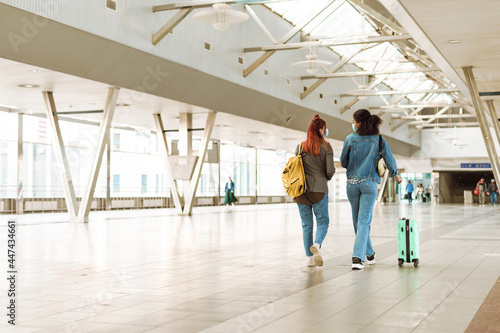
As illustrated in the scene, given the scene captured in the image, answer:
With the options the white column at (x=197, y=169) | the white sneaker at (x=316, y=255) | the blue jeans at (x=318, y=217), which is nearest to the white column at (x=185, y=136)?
the white column at (x=197, y=169)

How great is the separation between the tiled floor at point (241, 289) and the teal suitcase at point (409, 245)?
0.14m

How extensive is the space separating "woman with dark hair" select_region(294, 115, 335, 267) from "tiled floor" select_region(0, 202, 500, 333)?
20.1 inches

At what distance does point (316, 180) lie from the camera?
8.82 m

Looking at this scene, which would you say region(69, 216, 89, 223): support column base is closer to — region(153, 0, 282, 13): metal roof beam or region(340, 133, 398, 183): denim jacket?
region(153, 0, 282, 13): metal roof beam

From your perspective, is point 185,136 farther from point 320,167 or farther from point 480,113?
point 320,167

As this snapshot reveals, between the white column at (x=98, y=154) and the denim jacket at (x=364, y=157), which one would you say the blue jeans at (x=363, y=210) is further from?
the white column at (x=98, y=154)

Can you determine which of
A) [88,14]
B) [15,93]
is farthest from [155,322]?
[15,93]

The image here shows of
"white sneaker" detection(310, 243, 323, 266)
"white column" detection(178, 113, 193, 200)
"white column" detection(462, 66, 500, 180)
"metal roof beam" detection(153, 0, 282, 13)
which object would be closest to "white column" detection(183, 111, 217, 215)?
"white column" detection(178, 113, 193, 200)

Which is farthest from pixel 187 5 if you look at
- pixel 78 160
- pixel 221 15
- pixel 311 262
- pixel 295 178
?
pixel 78 160

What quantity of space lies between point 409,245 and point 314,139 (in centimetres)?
207

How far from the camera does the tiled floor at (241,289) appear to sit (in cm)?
526

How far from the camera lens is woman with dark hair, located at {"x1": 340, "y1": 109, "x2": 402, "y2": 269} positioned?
344 inches

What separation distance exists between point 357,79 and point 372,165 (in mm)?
37968

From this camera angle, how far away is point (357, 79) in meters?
45.8
